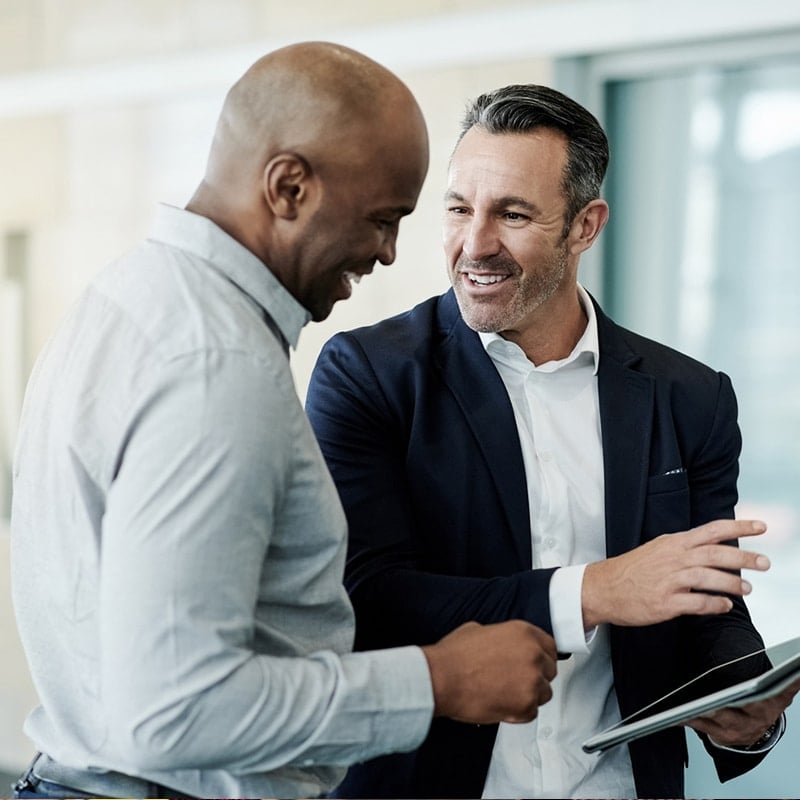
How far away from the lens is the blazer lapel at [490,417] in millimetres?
1618

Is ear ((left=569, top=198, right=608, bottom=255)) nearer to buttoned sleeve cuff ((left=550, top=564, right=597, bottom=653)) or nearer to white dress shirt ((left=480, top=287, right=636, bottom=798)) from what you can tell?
white dress shirt ((left=480, top=287, right=636, bottom=798))

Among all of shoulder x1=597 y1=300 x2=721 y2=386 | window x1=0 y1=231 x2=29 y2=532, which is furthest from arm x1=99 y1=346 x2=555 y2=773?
Answer: window x1=0 y1=231 x2=29 y2=532

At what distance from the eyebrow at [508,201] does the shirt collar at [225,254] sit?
67 cm

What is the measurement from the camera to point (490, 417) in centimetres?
165

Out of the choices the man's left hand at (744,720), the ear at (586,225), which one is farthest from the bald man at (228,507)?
the ear at (586,225)

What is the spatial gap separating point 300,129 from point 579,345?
31.4 inches

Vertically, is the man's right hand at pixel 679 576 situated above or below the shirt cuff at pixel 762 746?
above

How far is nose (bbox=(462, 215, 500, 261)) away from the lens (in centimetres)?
172

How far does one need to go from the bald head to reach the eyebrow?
63 cm

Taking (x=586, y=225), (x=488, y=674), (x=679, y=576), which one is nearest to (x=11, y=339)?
(x=586, y=225)

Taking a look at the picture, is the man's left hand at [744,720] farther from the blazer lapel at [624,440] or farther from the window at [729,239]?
the window at [729,239]

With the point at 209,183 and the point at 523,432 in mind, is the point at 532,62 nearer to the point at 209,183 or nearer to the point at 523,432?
the point at 523,432

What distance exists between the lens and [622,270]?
304 centimetres

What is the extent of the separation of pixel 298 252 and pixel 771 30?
198 centimetres
